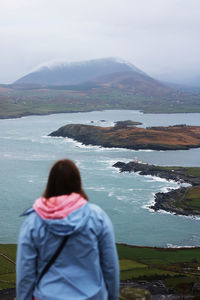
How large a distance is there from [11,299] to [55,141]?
2768 inches

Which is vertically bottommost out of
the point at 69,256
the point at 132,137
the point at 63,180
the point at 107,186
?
the point at 107,186

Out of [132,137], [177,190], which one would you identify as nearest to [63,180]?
[177,190]

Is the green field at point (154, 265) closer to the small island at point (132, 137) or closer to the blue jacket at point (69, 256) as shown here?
the blue jacket at point (69, 256)

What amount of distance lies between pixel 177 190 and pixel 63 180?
46144 mm

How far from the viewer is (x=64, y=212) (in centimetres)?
353

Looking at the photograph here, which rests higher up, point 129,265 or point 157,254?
point 129,265

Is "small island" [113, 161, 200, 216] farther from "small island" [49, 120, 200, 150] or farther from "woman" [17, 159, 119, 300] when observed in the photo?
"woman" [17, 159, 119, 300]

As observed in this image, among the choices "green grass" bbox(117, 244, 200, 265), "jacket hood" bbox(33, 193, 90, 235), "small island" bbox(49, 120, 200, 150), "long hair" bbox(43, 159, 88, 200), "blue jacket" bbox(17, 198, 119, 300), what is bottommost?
"green grass" bbox(117, 244, 200, 265)

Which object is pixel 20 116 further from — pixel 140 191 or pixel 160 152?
pixel 140 191

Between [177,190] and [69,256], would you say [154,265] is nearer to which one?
[177,190]

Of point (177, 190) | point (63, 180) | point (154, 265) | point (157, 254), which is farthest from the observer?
point (177, 190)

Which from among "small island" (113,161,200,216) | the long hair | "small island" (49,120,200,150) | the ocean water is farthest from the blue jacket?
"small island" (49,120,200,150)

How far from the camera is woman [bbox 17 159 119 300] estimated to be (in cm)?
351

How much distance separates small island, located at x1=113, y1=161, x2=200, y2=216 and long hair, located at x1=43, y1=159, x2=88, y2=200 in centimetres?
3805
